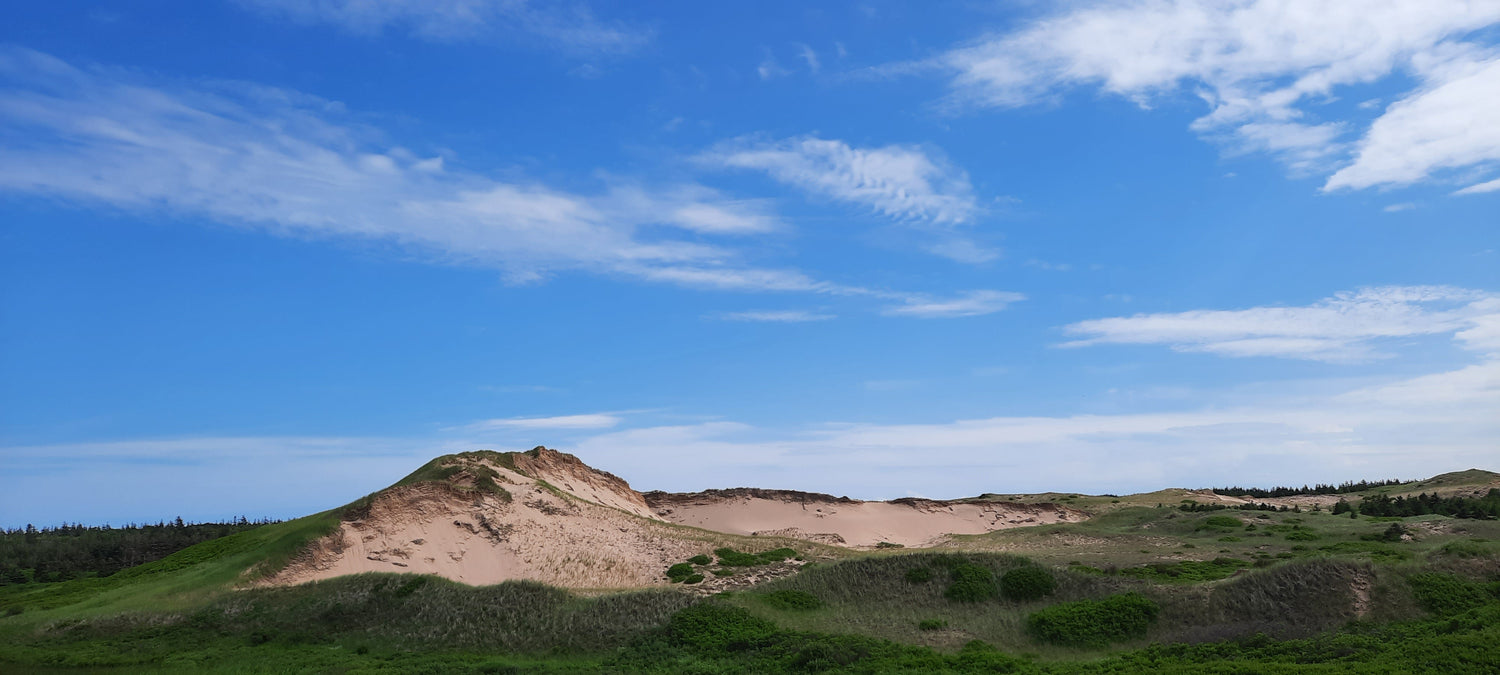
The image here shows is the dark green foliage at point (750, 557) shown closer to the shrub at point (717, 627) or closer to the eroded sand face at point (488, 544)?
the eroded sand face at point (488, 544)

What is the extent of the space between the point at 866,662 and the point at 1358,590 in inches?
596

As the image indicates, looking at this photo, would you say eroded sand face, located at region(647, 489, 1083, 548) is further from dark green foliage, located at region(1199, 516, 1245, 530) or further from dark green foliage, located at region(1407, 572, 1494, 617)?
dark green foliage, located at region(1407, 572, 1494, 617)

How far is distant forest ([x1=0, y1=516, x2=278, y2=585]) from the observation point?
52938mm

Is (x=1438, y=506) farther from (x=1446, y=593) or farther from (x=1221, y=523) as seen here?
(x=1446, y=593)

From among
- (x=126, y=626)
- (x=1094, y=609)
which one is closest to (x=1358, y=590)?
(x=1094, y=609)

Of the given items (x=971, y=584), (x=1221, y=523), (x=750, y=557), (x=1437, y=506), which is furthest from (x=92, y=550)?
(x=1437, y=506)

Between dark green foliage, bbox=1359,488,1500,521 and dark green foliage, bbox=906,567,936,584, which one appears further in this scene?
dark green foliage, bbox=1359,488,1500,521

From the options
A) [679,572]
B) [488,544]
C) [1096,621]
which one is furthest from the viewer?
[488,544]

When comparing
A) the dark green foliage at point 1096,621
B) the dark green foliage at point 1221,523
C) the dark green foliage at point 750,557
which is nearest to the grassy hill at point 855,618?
the dark green foliage at point 1096,621

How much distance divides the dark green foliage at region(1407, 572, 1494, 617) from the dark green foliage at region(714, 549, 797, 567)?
2187 centimetres

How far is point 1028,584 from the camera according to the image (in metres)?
30.5

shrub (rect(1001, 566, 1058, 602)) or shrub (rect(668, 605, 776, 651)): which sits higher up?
shrub (rect(1001, 566, 1058, 602))

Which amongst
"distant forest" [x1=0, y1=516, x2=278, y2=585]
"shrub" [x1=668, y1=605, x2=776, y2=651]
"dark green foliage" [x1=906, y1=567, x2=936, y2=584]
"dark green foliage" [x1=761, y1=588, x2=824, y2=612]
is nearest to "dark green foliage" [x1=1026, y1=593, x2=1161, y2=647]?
"dark green foliage" [x1=906, y1=567, x2=936, y2=584]

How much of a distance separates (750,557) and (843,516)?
20717 mm
